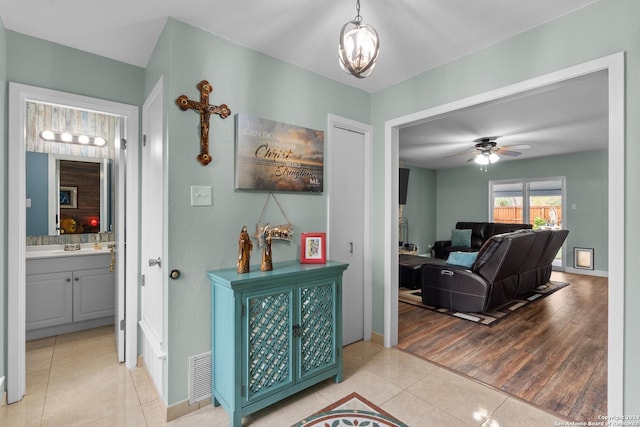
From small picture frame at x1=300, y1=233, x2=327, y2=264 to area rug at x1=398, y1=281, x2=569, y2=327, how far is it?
7.63ft

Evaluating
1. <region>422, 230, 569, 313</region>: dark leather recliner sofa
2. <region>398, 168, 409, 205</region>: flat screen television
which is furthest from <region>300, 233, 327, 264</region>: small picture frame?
<region>398, 168, 409, 205</region>: flat screen television

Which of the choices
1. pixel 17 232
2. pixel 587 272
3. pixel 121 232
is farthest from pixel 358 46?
pixel 587 272

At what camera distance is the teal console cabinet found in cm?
179

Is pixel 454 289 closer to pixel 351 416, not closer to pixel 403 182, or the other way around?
pixel 351 416

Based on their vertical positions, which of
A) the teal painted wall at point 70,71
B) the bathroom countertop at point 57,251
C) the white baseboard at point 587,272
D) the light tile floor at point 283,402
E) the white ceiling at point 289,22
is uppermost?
the white ceiling at point 289,22

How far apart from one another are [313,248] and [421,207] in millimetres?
6741

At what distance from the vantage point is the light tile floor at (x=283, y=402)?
6.14 ft

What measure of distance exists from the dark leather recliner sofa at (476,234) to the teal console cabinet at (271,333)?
5.79m

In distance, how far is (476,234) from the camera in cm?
736

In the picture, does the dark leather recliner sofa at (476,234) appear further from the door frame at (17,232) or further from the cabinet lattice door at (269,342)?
the door frame at (17,232)

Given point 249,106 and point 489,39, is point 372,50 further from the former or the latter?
point 489,39

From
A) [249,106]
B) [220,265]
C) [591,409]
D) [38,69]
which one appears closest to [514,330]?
[591,409]

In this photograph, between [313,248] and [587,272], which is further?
[587,272]

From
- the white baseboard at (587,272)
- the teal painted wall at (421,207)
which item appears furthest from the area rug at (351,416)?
the white baseboard at (587,272)
